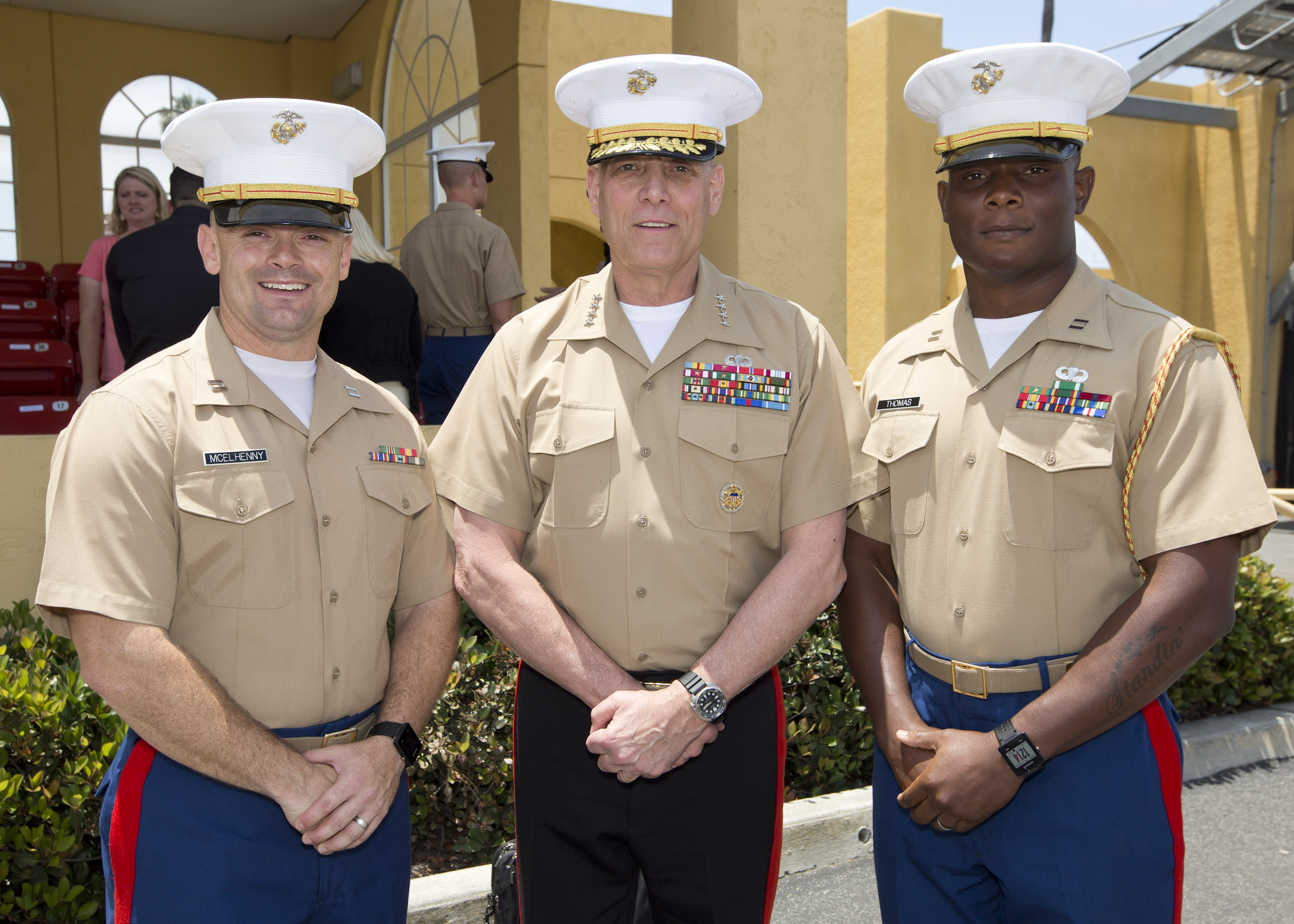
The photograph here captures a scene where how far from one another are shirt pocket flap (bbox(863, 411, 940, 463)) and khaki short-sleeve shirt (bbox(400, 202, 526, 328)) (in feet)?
11.2

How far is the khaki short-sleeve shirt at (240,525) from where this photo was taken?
181 cm

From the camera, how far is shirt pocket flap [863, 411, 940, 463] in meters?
2.22

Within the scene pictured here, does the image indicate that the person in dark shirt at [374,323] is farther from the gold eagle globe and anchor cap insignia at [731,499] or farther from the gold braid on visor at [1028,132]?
the gold braid on visor at [1028,132]

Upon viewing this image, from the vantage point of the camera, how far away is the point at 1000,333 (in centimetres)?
226

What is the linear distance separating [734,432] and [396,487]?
72 centimetres

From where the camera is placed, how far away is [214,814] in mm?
1885

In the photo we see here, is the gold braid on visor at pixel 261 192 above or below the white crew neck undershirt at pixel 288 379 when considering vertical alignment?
above

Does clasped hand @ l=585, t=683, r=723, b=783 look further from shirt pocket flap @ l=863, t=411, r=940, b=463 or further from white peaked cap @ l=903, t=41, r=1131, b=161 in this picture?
white peaked cap @ l=903, t=41, r=1131, b=161

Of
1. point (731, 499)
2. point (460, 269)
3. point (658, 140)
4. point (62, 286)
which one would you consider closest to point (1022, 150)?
point (658, 140)

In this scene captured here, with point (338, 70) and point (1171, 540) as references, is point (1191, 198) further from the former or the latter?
point (1171, 540)

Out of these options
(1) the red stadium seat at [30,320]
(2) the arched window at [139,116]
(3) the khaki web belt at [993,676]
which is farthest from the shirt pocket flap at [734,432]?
(2) the arched window at [139,116]

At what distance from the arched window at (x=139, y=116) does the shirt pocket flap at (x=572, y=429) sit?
11769mm

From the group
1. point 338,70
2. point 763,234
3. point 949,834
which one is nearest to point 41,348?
point 763,234

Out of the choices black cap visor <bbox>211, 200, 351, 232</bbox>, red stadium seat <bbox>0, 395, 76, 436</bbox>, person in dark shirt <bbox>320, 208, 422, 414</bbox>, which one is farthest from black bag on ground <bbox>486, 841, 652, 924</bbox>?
red stadium seat <bbox>0, 395, 76, 436</bbox>
